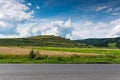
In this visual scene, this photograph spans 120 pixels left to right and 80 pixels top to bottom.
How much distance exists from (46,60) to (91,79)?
819 inches

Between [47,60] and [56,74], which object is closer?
[56,74]

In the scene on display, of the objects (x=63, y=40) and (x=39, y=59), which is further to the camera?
(x=63, y=40)

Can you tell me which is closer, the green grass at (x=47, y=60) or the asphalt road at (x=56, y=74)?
the asphalt road at (x=56, y=74)

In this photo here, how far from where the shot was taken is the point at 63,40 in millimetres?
196625

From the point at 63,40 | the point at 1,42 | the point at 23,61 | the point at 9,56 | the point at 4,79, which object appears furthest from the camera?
the point at 63,40

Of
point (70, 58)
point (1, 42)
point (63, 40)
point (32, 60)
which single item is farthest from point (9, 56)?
point (63, 40)

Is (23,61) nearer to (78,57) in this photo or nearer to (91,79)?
(78,57)

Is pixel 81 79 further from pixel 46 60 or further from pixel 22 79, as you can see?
pixel 46 60

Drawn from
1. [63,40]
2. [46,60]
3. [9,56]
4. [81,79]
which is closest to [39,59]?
[46,60]

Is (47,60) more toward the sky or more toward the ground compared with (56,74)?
more toward the sky

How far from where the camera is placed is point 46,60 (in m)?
40.6

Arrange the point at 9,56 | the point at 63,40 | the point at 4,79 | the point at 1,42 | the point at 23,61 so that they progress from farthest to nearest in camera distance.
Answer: the point at 63,40, the point at 1,42, the point at 9,56, the point at 23,61, the point at 4,79

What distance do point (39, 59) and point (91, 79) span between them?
21.8 meters

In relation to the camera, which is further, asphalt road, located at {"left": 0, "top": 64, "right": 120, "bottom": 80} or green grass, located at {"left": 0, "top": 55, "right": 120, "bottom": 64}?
green grass, located at {"left": 0, "top": 55, "right": 120, "bottom": 64}
